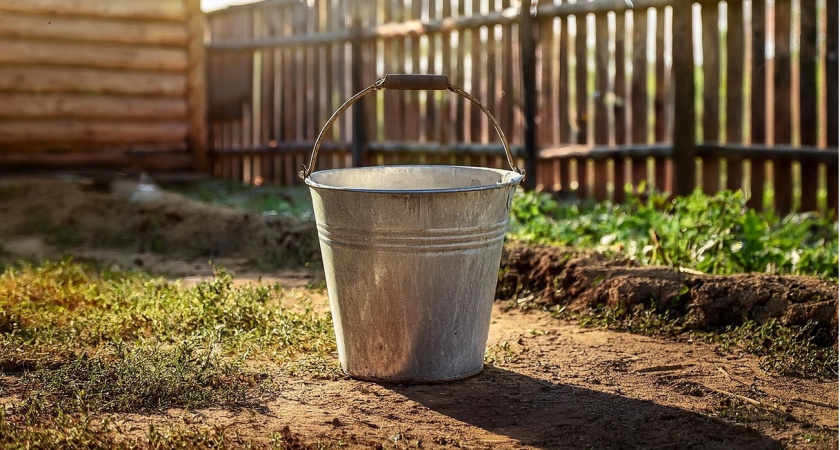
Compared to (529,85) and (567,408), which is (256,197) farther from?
(567,408)

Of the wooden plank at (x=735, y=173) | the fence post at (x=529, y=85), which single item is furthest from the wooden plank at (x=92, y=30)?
the wooden plank at (x=735, y=173)

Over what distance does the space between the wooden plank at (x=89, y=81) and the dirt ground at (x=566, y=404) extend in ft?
20.0

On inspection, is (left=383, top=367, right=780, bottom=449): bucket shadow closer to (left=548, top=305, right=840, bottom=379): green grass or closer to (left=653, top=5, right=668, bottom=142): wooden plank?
(left=548, top=305, right=840, bottom=379): green grass

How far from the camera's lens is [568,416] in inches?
122

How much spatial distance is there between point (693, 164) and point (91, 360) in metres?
4.72

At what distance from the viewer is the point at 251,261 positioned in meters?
6.13

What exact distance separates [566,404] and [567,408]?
0.14ft

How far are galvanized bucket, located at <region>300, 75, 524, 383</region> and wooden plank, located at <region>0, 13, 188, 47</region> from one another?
20.7 feet

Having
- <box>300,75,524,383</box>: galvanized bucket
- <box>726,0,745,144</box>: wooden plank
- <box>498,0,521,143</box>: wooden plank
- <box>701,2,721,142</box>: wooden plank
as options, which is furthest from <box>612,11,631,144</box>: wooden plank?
→ <box>300,75,524,383</box>: galvanized bucket

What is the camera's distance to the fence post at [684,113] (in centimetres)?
699

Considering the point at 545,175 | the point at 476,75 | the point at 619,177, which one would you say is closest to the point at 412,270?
the point at 619,177

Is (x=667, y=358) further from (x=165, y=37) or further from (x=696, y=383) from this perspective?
(x=165, y=37)

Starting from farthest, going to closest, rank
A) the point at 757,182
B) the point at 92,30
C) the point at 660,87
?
1. the point at 92,30
2. the point at 660,87
3. the point at 757,182

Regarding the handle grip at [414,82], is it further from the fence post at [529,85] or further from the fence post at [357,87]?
the fence post at [357,87]
